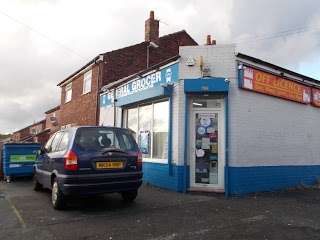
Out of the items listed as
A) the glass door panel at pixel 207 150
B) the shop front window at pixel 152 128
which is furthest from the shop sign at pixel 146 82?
the glass door panel at pixel 207 150

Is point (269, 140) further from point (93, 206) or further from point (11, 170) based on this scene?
point (11, 170)

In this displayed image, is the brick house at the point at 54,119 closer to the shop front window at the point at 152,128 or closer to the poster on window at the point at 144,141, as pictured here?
the shop front window at the point at 152,128

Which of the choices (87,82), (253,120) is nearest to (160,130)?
(253,120)

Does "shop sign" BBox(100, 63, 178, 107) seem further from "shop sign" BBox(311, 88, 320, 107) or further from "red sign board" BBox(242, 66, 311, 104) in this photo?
"shop sign" BBox(311, 88, 320, 107)

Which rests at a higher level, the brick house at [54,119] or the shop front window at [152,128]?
the brick house at [54,119]

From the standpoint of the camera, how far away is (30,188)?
9320mm

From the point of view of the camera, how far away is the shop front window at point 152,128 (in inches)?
374

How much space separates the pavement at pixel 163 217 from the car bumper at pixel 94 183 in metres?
0.49

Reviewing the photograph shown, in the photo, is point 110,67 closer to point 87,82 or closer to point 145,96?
point 87,82

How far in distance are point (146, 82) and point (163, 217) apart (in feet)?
19.2

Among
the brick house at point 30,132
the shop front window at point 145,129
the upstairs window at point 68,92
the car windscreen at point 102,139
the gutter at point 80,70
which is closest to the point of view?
the car windscreen at point 102,139

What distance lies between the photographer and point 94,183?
579 cm

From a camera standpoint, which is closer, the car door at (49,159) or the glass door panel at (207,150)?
the car door at (49,159)

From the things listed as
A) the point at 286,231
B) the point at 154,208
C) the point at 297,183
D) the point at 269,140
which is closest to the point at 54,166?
the point at 154,208
